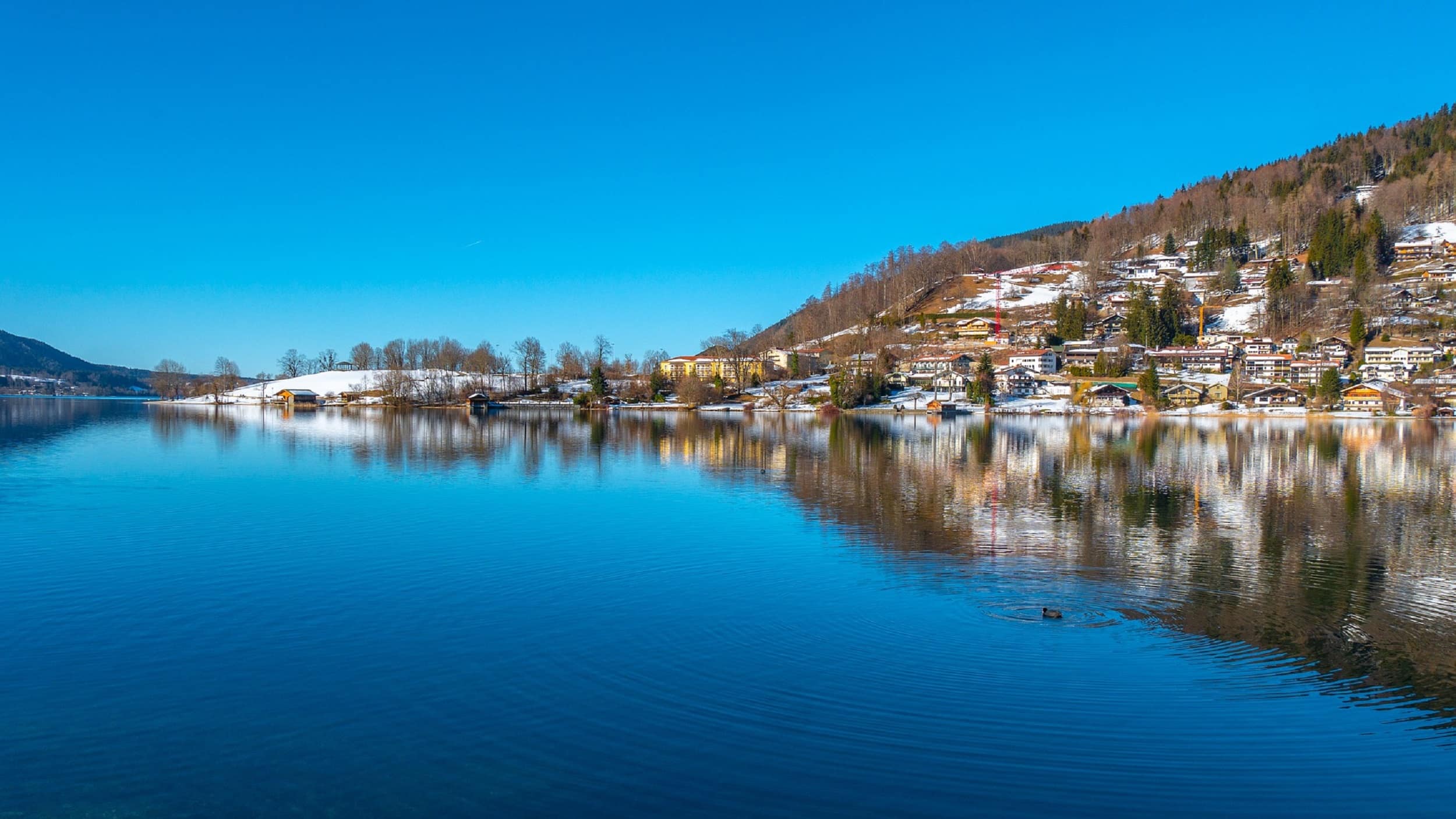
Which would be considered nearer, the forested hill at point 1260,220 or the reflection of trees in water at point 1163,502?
the reflection of trees in water at point 1163,502

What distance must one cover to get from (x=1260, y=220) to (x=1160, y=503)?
554ft

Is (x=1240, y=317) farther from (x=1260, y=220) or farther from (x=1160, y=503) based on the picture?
(x=1160, y=503)

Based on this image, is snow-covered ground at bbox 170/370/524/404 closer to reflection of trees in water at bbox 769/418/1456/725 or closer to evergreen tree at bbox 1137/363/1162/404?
evergreen tree at bbox 1137/363/1162/404

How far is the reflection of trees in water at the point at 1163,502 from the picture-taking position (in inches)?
506

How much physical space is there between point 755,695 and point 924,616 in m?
4.14

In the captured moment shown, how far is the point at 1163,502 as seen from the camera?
25.3m

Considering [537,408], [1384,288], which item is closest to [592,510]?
[537,408]

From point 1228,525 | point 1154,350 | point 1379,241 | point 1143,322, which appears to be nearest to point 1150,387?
point 1154,350

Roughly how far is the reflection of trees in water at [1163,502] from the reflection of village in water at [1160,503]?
0.26 feet

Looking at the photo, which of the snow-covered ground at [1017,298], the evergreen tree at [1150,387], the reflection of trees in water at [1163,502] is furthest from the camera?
the snow-covered ground at [1017,298]

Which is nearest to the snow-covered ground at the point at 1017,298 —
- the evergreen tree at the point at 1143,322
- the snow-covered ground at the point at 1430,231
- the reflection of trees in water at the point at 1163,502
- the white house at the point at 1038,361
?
the evergreen tree at the point at 1143,322

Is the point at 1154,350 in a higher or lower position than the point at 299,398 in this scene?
higher

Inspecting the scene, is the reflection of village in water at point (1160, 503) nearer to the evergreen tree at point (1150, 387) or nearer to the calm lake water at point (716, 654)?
the calm lake water at point (716, 654)

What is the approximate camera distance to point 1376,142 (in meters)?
182
